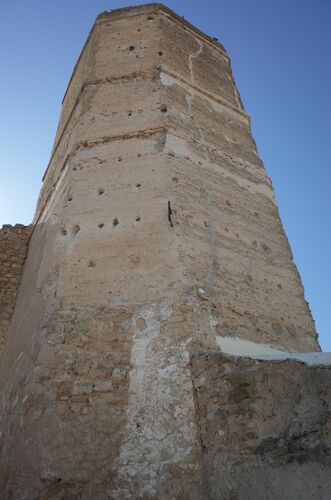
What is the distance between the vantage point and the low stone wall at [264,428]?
2994 millimetres

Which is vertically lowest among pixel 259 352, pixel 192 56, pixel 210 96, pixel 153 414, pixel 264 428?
pixel 264 428

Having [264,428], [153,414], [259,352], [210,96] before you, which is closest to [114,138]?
[210,96]

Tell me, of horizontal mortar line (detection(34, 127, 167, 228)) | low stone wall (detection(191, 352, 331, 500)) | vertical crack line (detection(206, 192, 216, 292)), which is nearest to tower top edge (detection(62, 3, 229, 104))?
horizontal mortar line (detection(34, 127, 167, 228))

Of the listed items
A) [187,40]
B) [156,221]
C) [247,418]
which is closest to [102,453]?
[247,418]

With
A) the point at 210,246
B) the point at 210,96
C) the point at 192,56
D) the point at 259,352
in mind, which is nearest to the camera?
the point at 259,352

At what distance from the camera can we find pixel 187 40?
27.6 ft

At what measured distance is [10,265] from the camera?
691cm

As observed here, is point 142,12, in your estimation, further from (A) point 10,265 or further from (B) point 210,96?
(A) point 10,265

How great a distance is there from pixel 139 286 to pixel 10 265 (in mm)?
3271

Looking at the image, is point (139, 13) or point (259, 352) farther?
point (139, 13)

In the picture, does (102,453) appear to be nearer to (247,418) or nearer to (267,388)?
(247,418)

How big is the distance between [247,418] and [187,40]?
292 inches

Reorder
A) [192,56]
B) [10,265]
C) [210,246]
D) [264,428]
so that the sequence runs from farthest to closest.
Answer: [192,56] → [10,265] → [210,246] → [264,428]

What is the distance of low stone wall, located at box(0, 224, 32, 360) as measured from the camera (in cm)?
631
